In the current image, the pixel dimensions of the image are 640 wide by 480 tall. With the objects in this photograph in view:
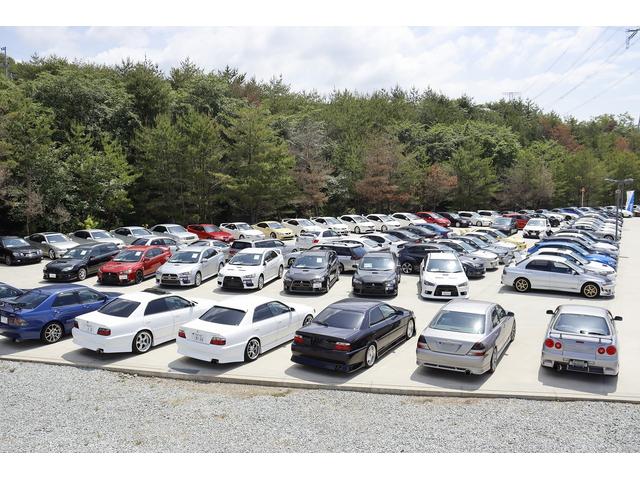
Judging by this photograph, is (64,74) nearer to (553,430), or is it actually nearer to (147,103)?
(147,103)

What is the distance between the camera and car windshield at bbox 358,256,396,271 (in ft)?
66.5

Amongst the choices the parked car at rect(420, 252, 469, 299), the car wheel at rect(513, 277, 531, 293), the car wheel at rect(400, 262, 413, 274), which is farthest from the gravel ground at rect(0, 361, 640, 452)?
the car wheel at rect(400, 262, 413, 274)

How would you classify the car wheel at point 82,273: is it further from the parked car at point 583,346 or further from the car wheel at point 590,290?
the car wheel at point 590,290

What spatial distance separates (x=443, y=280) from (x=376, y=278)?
7.83 feet

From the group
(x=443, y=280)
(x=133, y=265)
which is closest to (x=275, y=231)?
(x=133, y=265)

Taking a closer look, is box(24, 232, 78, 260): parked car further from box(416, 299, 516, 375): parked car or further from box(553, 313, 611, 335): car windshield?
box(553, 313, 611, 335): car windshield

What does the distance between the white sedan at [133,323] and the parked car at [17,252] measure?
16267mm

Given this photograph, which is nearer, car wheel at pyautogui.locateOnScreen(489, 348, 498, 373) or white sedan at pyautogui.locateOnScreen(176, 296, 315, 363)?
car wheel at pyautogui.locateOnScreen(489, 348, 498, 373)

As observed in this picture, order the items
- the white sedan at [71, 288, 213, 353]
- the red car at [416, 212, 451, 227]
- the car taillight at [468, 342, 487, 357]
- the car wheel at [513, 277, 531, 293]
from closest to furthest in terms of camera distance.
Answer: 1. the car taillight at [468, 342, 487, 357]
2. the white sedan at [71, 288, 213, 353]
3. the car wheel at [513, 277, 531, 293]
4. the red car at [416, 212, 451, 227]

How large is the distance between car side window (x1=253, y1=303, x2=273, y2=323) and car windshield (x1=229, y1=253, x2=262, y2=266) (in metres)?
8.52

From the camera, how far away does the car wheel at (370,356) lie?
11.6 m

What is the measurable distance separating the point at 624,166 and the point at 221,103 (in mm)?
70676

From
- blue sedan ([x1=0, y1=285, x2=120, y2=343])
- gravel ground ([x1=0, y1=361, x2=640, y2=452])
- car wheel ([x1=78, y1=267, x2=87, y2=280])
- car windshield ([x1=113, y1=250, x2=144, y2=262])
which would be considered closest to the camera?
gravel ground ([x1=0, y1=361, x2=640, y2=452])

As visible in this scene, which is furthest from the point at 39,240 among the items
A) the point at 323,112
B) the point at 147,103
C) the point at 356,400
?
the point at 323,112
